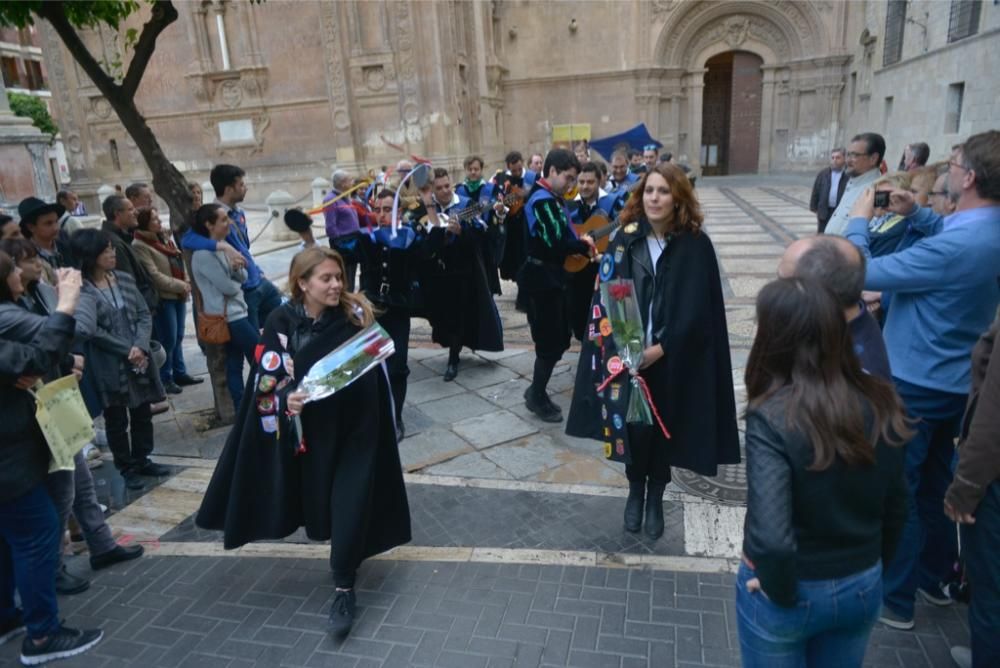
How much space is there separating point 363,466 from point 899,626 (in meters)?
2.54

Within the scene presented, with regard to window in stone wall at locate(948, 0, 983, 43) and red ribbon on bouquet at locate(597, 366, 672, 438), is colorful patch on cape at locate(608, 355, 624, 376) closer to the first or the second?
red ribbon on bouquet at locate(597, 366, 672, 438)

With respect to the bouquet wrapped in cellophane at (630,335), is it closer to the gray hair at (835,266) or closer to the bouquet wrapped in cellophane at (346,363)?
the bouquet wrapped in cellophane at (346,363)

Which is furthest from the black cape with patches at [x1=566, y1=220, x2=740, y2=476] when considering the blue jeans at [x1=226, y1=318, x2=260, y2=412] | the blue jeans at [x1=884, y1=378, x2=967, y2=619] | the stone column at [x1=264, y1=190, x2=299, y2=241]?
the stone column at [x1=264, y1=190, x2=299, y2=241]

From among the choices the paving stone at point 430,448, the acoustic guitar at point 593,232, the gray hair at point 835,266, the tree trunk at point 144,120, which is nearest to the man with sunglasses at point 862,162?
the acoustic guitar at point 593,232

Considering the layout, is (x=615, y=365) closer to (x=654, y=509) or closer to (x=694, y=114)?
(x=654, y=509)

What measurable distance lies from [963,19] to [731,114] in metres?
14.3

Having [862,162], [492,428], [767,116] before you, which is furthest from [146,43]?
[767,116]

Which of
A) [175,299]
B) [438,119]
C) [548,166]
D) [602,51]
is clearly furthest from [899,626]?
[602,51]

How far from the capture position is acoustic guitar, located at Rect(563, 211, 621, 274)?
5.28 metres

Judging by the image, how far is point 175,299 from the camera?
6465 mm

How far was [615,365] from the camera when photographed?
11.5 ft

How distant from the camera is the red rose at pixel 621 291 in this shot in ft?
11.4

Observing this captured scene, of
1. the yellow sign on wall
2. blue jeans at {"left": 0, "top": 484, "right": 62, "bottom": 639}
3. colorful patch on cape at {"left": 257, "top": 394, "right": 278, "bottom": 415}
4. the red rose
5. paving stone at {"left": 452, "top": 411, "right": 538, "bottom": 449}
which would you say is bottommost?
paving stone at {"left": 452, "top": 411, "right": 538, "bottom": 449}

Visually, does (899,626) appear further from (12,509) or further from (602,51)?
(602,51)
